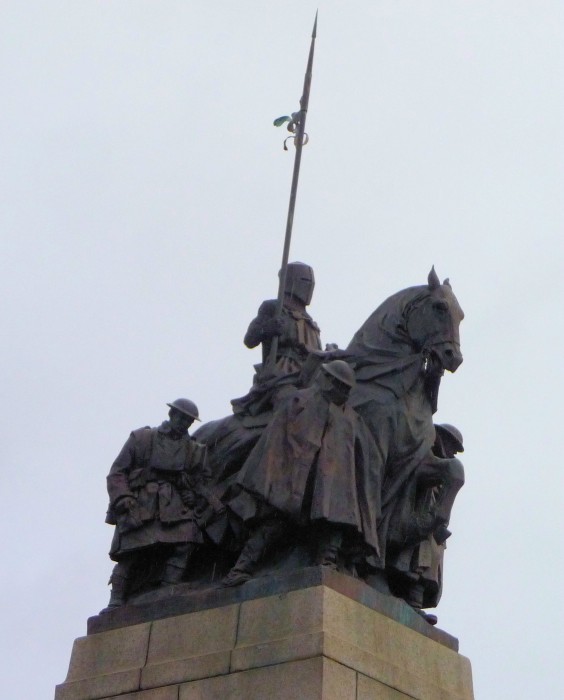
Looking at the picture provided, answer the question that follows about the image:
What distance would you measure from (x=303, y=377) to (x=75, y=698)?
415 cm

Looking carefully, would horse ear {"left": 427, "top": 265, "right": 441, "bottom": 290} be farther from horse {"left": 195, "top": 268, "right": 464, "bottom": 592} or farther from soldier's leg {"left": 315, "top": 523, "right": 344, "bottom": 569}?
soldier's leg {"left": 315, "top": 523, "right": 344, "bottom": 569}

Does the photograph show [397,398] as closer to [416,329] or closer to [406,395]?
[406,395]

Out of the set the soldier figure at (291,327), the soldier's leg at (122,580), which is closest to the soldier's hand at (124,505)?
the soldier's leg at (122,580)

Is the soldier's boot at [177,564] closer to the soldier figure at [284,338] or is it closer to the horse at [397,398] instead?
the horse at [397,398]

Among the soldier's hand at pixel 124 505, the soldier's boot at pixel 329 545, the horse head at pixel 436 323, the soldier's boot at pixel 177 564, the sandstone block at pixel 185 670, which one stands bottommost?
the sandstone block at pixel 185 670

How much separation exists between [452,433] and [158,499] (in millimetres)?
3307

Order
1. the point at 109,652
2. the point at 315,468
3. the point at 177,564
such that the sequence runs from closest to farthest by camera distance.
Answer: the point at 315,468 → the point at 109,652 → the point at 177,564

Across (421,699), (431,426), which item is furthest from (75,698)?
(431,426)

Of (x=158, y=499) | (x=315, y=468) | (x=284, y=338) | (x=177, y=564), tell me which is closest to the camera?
(x=315, y=468)

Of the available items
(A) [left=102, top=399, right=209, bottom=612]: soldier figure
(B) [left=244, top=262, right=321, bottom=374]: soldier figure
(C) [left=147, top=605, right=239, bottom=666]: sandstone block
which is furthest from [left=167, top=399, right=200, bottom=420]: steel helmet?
(C) [left=147, top=605, right=239, bottom=666]: sandstone block

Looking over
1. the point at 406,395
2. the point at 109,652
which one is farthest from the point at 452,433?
the point at 109,652

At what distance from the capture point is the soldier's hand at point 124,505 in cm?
1608

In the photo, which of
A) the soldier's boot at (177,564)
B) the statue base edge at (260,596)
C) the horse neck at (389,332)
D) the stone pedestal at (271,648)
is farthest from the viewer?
the horse neck at (389,332)

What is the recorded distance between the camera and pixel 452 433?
17000 millimetres
